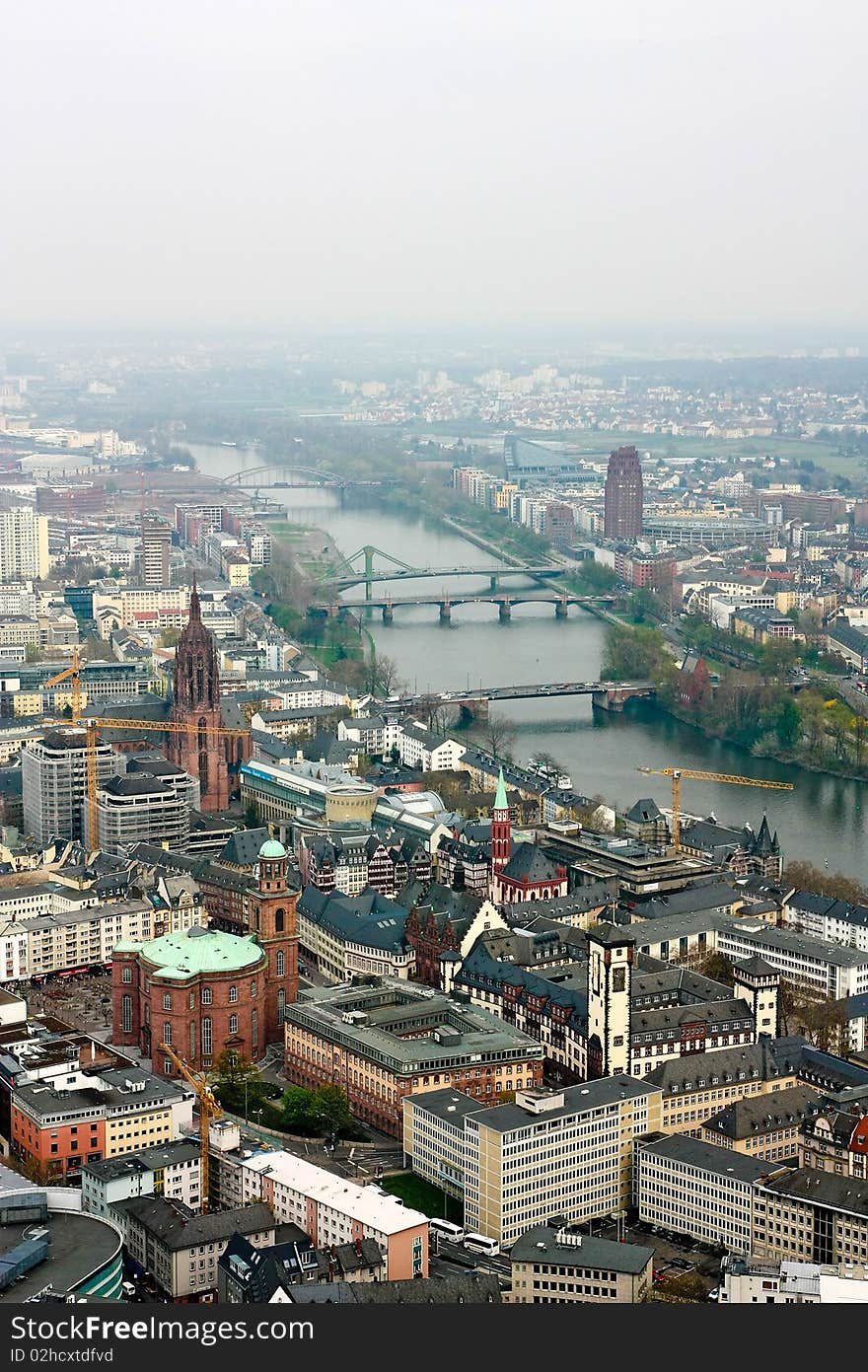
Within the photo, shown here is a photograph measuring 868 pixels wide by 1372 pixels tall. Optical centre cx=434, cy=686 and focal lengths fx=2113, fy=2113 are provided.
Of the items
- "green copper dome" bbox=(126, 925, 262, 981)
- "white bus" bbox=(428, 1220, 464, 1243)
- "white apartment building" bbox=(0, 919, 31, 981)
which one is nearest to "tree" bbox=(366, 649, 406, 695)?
"white apartment building" bbox=(0, 919, 31, 981)

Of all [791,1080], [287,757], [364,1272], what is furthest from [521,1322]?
[287,757]

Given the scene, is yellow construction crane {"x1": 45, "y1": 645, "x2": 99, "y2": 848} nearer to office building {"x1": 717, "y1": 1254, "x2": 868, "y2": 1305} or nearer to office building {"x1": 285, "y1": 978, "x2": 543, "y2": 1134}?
office building {"x1": 285, "y1": 978, "x2": 543, "y2": 1134}

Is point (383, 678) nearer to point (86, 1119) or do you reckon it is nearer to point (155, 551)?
point (155, 551)

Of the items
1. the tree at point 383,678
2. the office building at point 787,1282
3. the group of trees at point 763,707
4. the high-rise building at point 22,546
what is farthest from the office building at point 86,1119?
the high-rise building at point 22,546

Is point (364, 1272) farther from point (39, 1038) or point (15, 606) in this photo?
point (15, 606)

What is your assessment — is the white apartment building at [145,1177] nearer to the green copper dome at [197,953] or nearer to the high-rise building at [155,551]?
the green copper dome at [197,953]
